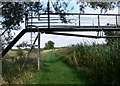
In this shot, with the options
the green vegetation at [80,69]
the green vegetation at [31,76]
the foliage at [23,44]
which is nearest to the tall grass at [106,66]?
the green vegetation at [80,69]

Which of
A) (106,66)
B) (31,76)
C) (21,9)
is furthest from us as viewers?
(21,9)

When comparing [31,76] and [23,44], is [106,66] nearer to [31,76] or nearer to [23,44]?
[31,76]

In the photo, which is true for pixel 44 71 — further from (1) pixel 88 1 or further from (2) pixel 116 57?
(2) pixel 116 57

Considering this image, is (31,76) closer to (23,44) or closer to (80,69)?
(23,44)

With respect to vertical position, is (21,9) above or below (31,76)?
above

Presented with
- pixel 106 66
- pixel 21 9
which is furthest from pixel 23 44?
pixel 106 66

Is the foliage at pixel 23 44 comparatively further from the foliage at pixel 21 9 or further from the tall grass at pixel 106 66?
the tall grass at pixel 106 66

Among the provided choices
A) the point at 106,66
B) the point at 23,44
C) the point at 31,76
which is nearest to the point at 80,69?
the point at 23,44

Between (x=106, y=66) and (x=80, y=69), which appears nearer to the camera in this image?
(x=106, y=66)

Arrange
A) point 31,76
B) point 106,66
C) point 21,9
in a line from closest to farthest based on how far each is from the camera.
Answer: point 106,66
point 31,76
point 21,9

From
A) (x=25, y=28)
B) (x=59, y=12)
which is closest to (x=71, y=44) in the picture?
(x=59, y=12)

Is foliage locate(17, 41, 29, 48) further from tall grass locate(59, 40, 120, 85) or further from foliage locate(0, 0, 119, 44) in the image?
tall grass locate(59, 40, 120, 85)

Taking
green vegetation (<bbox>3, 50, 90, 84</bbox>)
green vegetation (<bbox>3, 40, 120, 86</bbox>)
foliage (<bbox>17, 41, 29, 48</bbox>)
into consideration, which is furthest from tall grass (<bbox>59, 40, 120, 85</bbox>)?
foliage (<bbox>17, 41, 29, 48</bbox>)

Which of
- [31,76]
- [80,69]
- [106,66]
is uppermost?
[106,66]
